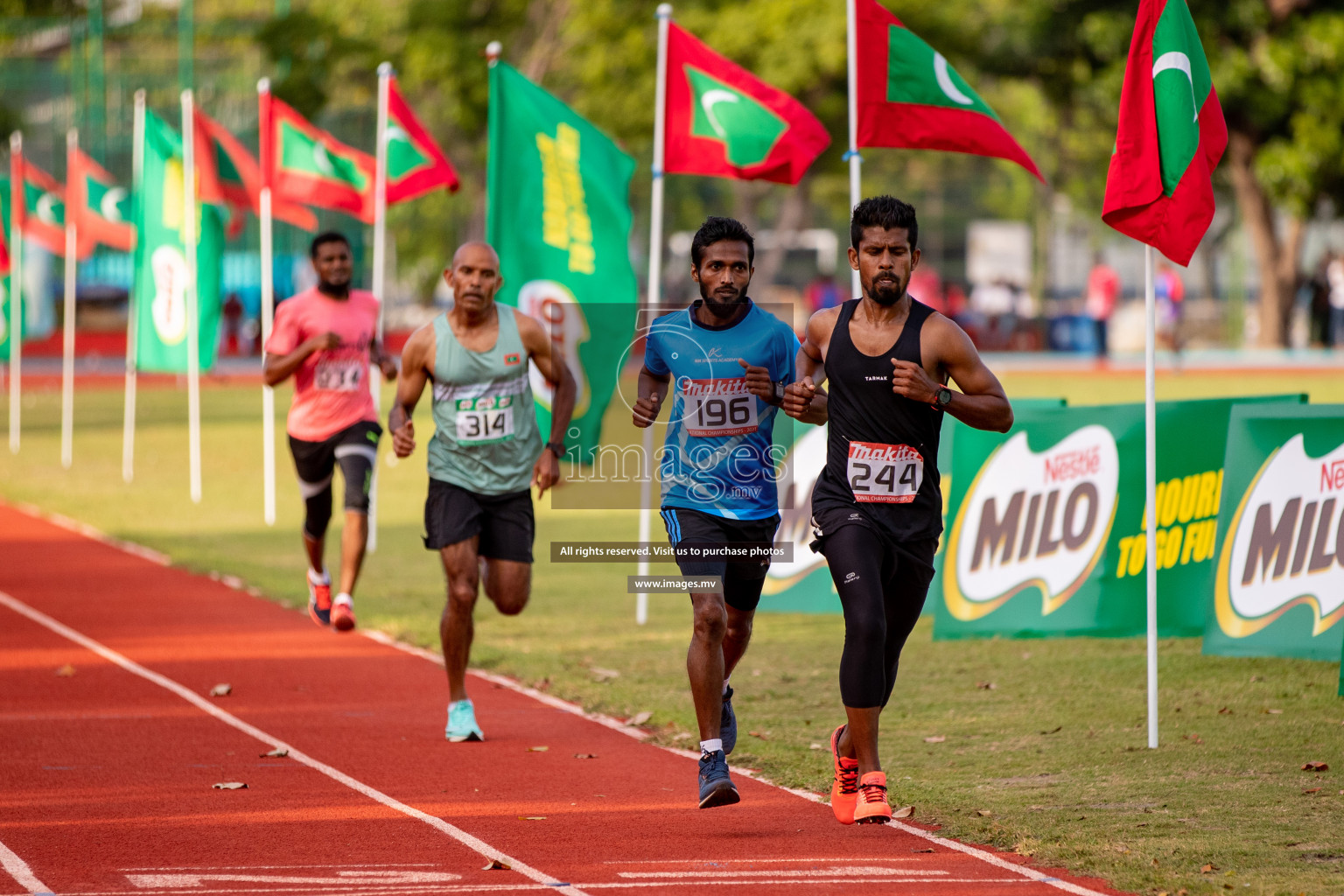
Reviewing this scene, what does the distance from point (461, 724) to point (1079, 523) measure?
4.14 metres

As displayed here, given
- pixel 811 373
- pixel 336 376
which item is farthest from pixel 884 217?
pixel 336 376

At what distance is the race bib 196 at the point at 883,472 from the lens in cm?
659

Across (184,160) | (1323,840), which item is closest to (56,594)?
(184,160)

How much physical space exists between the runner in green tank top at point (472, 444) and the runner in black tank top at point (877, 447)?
212 centimetres

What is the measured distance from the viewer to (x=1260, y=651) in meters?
9.58

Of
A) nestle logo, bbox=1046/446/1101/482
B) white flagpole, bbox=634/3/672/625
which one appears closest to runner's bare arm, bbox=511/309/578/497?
white flagpole, bbox=634/3/672/625

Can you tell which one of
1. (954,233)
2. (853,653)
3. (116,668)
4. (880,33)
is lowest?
(116,668)

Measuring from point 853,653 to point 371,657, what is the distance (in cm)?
532

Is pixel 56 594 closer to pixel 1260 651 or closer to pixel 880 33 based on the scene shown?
pixel 880 33

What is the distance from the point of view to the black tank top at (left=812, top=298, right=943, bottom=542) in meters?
6.56

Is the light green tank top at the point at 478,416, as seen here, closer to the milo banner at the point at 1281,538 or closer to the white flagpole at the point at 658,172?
the white flagpole at the point at 658,172

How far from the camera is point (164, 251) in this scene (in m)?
20.0

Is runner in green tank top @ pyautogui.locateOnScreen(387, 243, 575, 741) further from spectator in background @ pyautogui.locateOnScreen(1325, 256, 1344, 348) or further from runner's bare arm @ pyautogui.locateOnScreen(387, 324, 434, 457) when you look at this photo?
spectator in background @ pyautogui.locateOnScreen(1325, 256, 1344, 348)

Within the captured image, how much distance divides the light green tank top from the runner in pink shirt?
2.53 meters
